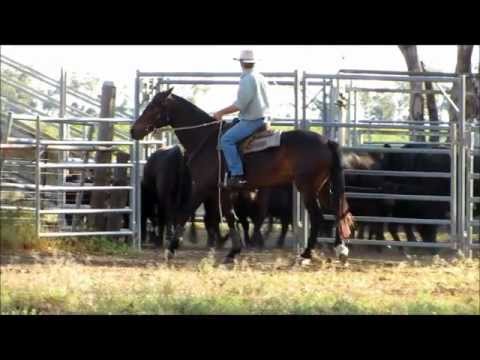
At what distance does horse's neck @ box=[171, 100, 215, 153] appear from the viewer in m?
14.2

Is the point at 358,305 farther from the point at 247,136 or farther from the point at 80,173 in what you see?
the point at 80,173

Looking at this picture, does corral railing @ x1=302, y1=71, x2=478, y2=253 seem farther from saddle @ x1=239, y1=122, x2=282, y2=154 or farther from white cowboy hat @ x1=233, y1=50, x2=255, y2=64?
white cowboy hat @ x1=233, y1=50, x2=255, y2=64

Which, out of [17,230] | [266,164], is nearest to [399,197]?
[266,164]

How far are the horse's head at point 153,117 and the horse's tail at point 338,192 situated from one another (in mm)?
2325

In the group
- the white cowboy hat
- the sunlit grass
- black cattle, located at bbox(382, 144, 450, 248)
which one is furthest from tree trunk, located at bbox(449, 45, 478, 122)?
the white cowboy hat

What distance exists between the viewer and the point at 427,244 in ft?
47.5

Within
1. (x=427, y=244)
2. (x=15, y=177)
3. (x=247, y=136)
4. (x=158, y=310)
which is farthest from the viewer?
(x=15, y=177)

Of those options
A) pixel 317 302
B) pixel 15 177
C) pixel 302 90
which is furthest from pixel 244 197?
pixel 317 302

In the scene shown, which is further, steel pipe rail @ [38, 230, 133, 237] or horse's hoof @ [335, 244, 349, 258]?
steel pipe rail @ [38, 230, 133, 237]

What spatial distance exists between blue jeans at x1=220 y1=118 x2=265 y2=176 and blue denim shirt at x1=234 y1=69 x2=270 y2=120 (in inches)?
3.8

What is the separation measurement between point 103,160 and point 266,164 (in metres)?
3.42

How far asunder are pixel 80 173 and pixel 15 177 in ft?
3.65

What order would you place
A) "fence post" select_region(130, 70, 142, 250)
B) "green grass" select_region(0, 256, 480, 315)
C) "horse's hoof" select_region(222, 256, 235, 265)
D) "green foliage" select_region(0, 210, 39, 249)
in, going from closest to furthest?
"green grass" select_region(0, 256, 480, 315), "horse's hoof" select_region(222, 256, 235, 265), "green foliage" select_region(0, 210, 39, 249), "fence post" select_region(130, 70, 142, 250)

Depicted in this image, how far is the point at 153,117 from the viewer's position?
1436 cm
